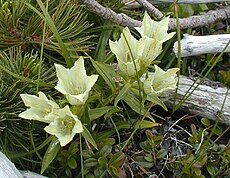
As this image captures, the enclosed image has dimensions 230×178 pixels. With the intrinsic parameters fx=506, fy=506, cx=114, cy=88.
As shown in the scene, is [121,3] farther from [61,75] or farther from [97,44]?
[61,75]

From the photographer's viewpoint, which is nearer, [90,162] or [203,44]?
[90,162]

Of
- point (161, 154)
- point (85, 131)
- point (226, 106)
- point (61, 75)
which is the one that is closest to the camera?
point (61, 75)

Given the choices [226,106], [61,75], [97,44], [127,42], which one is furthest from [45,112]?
[226,106]

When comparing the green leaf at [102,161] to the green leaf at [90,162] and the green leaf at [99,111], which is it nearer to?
the green leaf at [90,162]

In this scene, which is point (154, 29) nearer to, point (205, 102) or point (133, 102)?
point (133, 102)

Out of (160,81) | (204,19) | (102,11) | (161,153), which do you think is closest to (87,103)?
(160,81)

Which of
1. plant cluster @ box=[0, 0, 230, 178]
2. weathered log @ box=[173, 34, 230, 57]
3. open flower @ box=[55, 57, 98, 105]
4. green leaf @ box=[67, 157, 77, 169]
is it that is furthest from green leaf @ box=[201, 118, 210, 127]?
open flower @ box=[55, 57, 98, 105]
